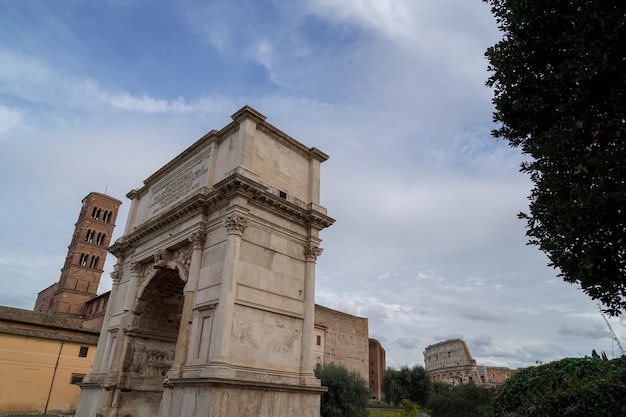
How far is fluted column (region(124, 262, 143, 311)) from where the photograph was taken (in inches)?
647

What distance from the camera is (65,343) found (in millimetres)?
33062

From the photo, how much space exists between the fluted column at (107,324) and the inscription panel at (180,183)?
10.4 ft

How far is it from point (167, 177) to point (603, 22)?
16169 mm

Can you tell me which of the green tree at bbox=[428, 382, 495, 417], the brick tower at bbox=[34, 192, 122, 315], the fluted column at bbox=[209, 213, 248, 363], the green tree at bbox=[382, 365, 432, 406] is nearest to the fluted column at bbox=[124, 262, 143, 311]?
the fluted column at bbox=[209, 213, 248, 363]

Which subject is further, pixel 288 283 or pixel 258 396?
pixel 288 283

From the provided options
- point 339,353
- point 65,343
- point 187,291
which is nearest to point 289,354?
point 187,291

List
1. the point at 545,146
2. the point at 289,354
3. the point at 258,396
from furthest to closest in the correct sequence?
the point at 289,354
the point at 258,396
the point at 545,146

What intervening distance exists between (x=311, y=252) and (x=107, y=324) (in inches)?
407

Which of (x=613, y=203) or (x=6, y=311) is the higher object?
(x=6, y=311)

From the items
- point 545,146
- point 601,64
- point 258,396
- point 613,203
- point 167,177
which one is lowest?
point 258,396

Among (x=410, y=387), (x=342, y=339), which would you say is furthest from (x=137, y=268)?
(x=410, y=387)

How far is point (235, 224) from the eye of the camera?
1199 centimetres

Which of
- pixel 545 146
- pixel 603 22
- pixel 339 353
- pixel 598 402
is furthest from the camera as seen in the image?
pixel 339 353

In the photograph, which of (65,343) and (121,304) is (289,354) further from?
(65,343)
